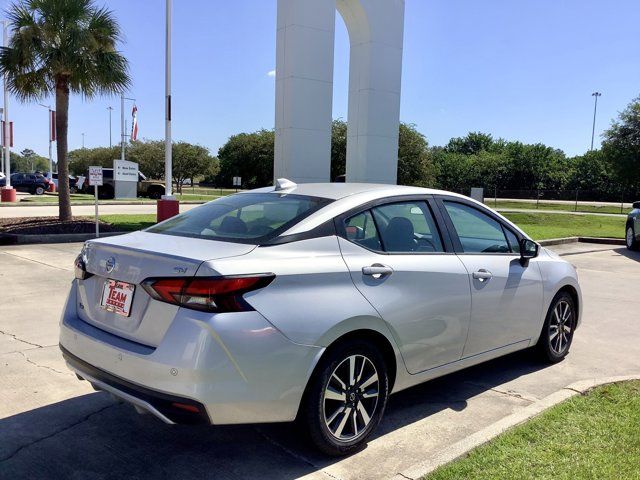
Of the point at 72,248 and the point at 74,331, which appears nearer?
the point at 74,331

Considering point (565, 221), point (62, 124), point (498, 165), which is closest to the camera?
point (62, 124)

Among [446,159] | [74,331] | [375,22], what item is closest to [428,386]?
[74,331]

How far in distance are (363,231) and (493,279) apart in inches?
50.6

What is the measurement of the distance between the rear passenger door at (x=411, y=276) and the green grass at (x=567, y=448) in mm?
705

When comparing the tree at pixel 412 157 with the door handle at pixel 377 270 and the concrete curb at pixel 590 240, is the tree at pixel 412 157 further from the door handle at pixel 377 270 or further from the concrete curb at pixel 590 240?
the door handle at pixel 377 270

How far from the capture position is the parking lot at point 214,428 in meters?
3.20

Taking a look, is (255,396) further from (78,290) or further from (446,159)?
(446,159)

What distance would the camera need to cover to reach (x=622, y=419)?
150 inches

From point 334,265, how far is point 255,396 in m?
0.88

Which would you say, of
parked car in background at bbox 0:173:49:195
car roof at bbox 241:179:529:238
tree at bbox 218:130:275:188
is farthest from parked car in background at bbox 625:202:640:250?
tree at bbox 218:130:275:188

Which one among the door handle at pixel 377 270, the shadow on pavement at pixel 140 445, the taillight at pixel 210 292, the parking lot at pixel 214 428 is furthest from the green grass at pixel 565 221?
the taillight at pixel 210 292

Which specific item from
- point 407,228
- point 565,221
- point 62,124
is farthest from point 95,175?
point 565,221

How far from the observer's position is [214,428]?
375 centimetres

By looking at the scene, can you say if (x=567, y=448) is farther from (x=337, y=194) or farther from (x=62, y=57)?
(x=62, y=57)
